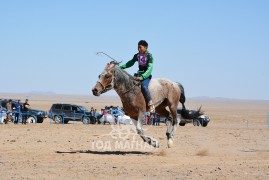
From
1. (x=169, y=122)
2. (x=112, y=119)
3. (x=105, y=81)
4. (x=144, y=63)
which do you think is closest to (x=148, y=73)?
(x=144, y=63)

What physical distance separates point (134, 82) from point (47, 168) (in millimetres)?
3937

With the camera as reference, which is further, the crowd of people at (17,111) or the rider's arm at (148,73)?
the crowd of people at (17,111)

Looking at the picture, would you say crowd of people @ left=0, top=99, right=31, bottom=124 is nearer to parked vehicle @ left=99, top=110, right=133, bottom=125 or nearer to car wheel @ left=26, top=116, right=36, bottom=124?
car wheel @ left=26, top=116, right=36, bottom=124

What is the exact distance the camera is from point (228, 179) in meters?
8.55

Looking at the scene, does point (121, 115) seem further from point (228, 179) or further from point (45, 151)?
point (228, 179)

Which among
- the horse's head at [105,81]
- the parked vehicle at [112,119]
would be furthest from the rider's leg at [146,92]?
the parked vehicle at [112,119]

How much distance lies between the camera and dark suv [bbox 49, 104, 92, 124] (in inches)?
1578

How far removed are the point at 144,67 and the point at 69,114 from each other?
28888 millimetres

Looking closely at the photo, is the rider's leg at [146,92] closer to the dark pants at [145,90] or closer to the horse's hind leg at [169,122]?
the dark pants at [145,90]

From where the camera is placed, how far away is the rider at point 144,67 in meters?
12.9

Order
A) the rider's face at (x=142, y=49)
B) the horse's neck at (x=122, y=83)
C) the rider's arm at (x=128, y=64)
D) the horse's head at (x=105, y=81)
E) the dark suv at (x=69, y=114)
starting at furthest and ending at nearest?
the dark suv at (x=69, y=114) < the rider's arm at (x=128, y=64) < the rider's face at (x=142, y=49) < the horse's neck at (x=122, y=83) < the horse's head at (x=105, y=81)

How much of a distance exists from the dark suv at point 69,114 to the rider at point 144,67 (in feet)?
89.9

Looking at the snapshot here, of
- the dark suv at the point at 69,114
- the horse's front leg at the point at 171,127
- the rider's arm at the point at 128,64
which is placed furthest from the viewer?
the dark suv at the point at 69,114

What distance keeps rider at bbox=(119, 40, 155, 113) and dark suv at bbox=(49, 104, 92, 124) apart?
2741 cm
